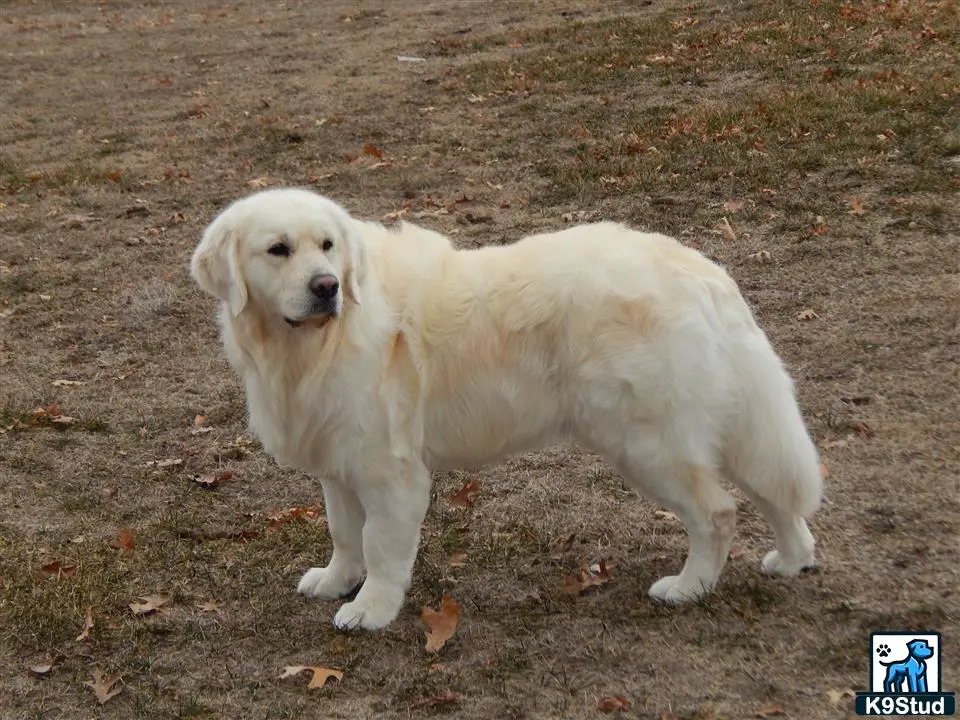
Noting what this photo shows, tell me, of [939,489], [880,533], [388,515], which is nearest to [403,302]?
[388,515]

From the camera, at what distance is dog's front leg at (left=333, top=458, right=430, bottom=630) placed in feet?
13.8

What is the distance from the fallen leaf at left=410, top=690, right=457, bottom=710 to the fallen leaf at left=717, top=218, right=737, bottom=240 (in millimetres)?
5268

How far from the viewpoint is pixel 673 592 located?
Answer: 4.29 meters

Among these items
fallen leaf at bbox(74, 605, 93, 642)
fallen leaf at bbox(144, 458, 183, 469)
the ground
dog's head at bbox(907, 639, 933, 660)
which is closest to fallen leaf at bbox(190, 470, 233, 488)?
the ground

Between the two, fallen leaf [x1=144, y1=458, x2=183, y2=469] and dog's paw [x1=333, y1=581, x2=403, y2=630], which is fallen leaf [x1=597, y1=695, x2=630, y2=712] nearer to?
dog's paw [x1=333, y1=581, x2=403, y2=630]

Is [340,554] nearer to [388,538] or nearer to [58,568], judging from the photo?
[388,538]

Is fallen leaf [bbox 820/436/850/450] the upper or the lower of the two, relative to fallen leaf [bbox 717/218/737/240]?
lower

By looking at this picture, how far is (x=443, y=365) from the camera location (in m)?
4.24

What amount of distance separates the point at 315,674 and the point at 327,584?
60 centimetres

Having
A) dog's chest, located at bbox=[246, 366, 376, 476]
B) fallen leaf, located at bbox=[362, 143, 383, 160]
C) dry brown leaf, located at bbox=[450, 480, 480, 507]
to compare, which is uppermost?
fallen leaf, located at bbox=[362, 143, 383, 160]

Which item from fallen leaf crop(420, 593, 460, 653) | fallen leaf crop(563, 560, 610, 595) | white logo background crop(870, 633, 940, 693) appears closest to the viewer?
white logo background crop(870, 633, 940, 693)

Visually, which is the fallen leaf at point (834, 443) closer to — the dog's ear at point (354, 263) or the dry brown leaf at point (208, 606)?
the dog's ear at point (354, 263)

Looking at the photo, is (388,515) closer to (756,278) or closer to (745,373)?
(745,373)

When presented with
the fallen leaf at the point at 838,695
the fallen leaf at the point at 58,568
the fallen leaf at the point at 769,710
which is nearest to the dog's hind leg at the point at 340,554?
the fallen leaf at the point at 58,568
